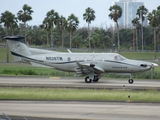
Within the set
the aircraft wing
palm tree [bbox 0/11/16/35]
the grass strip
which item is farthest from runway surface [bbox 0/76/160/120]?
palm tree [bbox 0/11/16/35]

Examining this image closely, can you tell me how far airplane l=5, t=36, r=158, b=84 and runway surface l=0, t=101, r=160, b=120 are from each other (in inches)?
592

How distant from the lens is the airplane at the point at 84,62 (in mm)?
40062

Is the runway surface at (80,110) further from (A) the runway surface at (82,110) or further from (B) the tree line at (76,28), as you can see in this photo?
(B) the tree line at (76,28)

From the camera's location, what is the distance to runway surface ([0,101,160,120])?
19.6 m

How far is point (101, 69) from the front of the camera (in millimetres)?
40375

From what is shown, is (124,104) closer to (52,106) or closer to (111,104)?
(111,104)

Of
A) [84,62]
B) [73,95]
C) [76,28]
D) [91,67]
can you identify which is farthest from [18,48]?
[76,28]

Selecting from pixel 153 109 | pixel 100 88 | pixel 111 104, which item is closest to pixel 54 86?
pixel 100 88

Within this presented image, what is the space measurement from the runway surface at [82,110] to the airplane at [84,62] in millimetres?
15038

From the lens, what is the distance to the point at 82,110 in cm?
2172

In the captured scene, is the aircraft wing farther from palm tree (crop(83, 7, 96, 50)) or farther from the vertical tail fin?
palm tree (crop(83, 7, 96, 50))

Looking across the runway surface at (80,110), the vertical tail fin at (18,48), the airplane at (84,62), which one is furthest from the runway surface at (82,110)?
the vertical tail fin at (18,48)

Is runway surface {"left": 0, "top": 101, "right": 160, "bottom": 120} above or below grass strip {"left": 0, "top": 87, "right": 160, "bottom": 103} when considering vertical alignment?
above

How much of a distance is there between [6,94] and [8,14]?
6606cm
